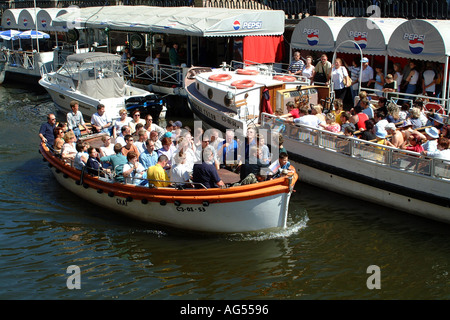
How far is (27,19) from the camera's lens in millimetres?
33000

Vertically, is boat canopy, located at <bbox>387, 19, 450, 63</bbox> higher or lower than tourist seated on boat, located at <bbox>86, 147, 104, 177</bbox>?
higher

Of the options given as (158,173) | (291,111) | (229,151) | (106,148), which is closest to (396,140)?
(291,111)

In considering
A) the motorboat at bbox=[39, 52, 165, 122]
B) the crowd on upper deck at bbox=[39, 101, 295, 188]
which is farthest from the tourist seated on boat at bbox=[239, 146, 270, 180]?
the motorboat at bbox=[39, 52, 165, 122]

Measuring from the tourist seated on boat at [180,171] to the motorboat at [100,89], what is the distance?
341 inches

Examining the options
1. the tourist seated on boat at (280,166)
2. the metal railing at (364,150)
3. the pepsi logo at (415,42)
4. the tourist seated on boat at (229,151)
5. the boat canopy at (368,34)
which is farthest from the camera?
the boat canopy at (368,34)

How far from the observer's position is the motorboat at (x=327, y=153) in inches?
457

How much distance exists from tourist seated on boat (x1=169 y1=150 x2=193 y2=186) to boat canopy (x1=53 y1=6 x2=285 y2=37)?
10972 mm

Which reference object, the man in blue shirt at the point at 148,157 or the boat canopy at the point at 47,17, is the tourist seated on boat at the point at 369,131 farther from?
the boat canopy at the point at 47,17

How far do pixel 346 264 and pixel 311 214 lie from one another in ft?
7.78

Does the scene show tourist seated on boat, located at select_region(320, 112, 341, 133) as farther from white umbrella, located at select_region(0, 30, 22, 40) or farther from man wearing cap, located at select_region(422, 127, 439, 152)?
white umbrella, located at select_region(0, 30, 22, 40)

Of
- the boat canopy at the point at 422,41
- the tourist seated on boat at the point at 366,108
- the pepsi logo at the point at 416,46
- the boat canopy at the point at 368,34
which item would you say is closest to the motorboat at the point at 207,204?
the tourist seated on boat at the point at 366,108

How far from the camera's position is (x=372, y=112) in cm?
1422

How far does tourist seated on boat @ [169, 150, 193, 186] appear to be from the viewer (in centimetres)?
1110
